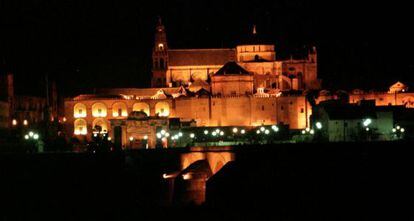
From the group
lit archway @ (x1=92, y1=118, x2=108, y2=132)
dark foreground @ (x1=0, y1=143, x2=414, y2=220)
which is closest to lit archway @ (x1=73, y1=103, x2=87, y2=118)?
lit archway @ (x1=92, y1=118, x2=108, y2=132)

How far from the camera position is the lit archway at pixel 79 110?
8325cm

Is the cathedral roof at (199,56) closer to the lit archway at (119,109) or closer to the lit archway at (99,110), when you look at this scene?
the lit archway at (119,109)

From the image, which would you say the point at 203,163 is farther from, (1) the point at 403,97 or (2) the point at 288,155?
(1) the point at 403,97

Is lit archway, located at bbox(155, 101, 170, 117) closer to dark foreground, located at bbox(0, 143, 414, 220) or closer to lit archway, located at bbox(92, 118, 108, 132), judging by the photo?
lit archway, located at bbox(92, 118, 108, 132)

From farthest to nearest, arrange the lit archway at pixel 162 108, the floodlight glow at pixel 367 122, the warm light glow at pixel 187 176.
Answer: the lit archway at pixel 162 108 < the floodlight glow at pixel 367 122 < the warm light glow at pixel 187 176

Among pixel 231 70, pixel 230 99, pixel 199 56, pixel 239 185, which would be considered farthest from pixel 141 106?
pixel 239 185

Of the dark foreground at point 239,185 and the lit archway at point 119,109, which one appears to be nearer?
the dark foreground at point 239,185

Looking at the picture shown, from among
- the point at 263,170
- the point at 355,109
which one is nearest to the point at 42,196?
the point at 263,170

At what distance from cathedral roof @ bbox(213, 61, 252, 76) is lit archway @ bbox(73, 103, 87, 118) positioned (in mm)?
14016

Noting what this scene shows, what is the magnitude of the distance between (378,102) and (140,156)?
3928 cm

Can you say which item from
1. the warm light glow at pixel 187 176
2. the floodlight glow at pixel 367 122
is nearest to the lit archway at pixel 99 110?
the floodlight glow at pixel 367 122

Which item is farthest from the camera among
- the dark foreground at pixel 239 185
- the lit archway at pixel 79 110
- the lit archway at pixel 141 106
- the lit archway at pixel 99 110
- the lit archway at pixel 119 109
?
the lit archway at pixel 141 106

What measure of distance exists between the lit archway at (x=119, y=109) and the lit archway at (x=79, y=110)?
2.97 meters

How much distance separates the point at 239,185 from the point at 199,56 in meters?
50.2
